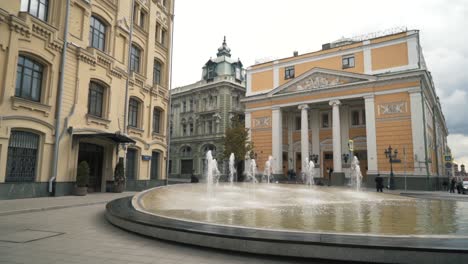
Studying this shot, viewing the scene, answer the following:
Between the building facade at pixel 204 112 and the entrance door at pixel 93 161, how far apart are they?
26.6 meters

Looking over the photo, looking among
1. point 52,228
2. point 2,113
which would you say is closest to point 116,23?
point 2,113

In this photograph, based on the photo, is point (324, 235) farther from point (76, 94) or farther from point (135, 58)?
point (135, 58)

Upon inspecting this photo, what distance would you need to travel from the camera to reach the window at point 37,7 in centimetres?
1459

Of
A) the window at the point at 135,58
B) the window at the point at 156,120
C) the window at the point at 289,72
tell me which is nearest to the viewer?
the window at the point at 135,58

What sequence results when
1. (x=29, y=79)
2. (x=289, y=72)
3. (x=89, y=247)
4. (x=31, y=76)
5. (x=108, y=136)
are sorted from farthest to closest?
1. (x=289, y=72)
2. (x=108, y=136)
3. (x=31, y=76)
4. (x=29, y=79)
5. (x=89, y=247)

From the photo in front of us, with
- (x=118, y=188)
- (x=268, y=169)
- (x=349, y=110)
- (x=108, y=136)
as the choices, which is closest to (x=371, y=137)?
(x=349, y=110)

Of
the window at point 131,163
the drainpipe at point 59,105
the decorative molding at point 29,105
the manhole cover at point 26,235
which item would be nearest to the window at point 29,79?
the decorative molding at point 29,105

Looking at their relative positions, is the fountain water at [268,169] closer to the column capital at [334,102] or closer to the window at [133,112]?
the column capital at [334,102]

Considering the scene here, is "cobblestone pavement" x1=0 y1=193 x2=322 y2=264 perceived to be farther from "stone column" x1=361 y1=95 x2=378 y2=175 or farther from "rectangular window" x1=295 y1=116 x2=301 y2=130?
"rectangular window" x1=295 y1=116 x2=301 y2=130

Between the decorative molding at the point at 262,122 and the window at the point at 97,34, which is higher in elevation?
the window at the point at 97,34

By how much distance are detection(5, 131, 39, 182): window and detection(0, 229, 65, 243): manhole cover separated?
8083 millimetres

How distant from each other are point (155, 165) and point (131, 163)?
3331 millimetres

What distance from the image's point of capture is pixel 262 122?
40719 millimetres

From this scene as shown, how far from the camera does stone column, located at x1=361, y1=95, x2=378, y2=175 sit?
103 feet
